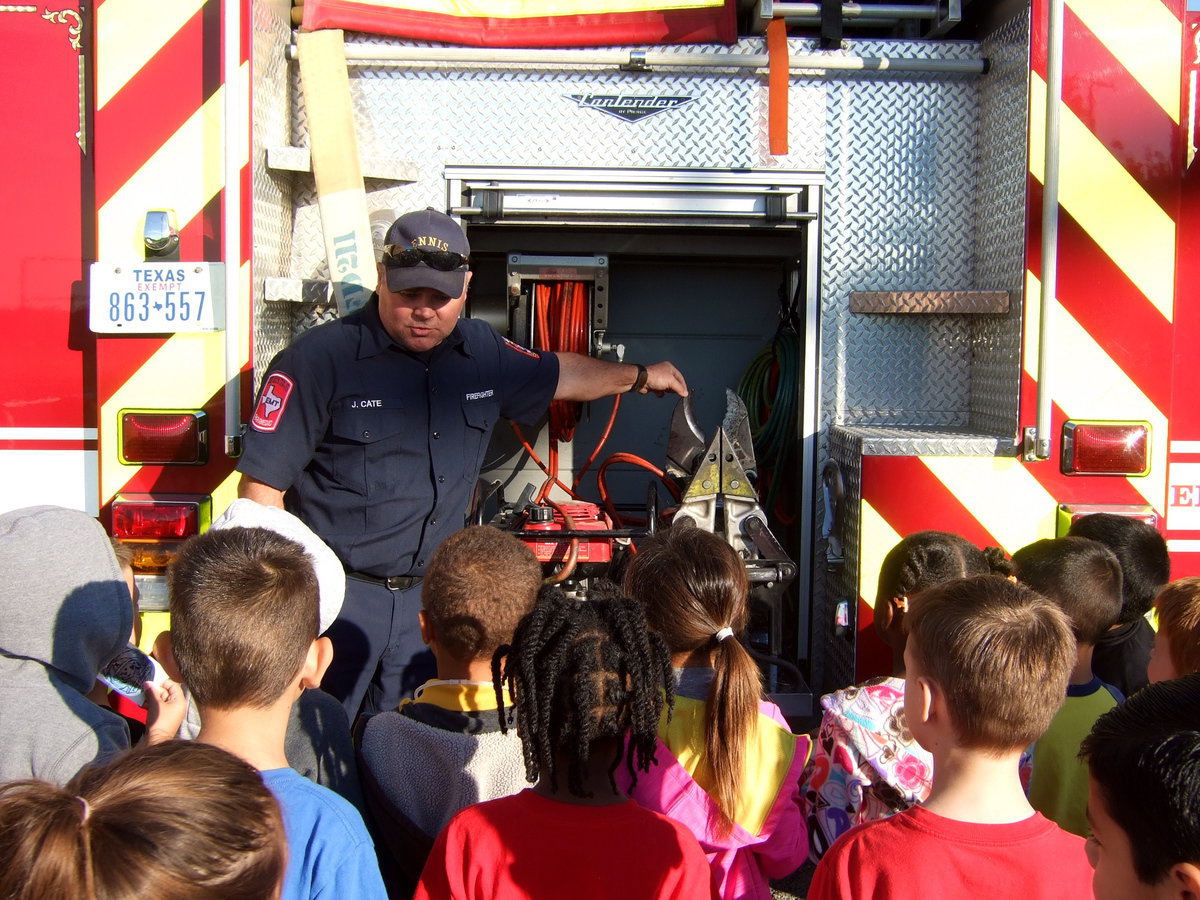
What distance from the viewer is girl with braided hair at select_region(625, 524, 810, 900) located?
1808 millimetres

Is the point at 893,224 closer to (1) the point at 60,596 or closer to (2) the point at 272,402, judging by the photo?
(2) the point at 272,402

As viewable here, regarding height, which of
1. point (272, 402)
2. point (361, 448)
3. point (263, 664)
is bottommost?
point (263, 664)

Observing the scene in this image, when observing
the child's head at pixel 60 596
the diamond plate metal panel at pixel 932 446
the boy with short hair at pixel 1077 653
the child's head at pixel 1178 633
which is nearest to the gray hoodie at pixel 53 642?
the child's head at pixel 60 596

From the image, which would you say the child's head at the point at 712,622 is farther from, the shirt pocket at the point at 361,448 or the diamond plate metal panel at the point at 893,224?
the diamond plate metal panel at the point at 893,224

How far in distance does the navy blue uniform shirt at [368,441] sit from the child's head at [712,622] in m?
0.96

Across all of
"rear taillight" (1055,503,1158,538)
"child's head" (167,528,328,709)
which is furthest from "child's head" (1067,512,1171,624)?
"child's head" (167,528,328,709)

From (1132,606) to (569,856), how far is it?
176 cm

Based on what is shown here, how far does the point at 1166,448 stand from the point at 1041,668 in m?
1.67

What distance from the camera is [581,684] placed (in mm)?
1491

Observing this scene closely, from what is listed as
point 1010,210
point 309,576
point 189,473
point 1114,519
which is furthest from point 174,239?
point 1114,519

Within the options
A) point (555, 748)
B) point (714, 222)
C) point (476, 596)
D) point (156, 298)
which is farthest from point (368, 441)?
point (555, 748)

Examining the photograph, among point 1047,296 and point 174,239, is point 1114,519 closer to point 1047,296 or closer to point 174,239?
point 1047,296

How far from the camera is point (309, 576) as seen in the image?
176 centimetres

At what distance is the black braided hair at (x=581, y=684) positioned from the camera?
1.49 m
